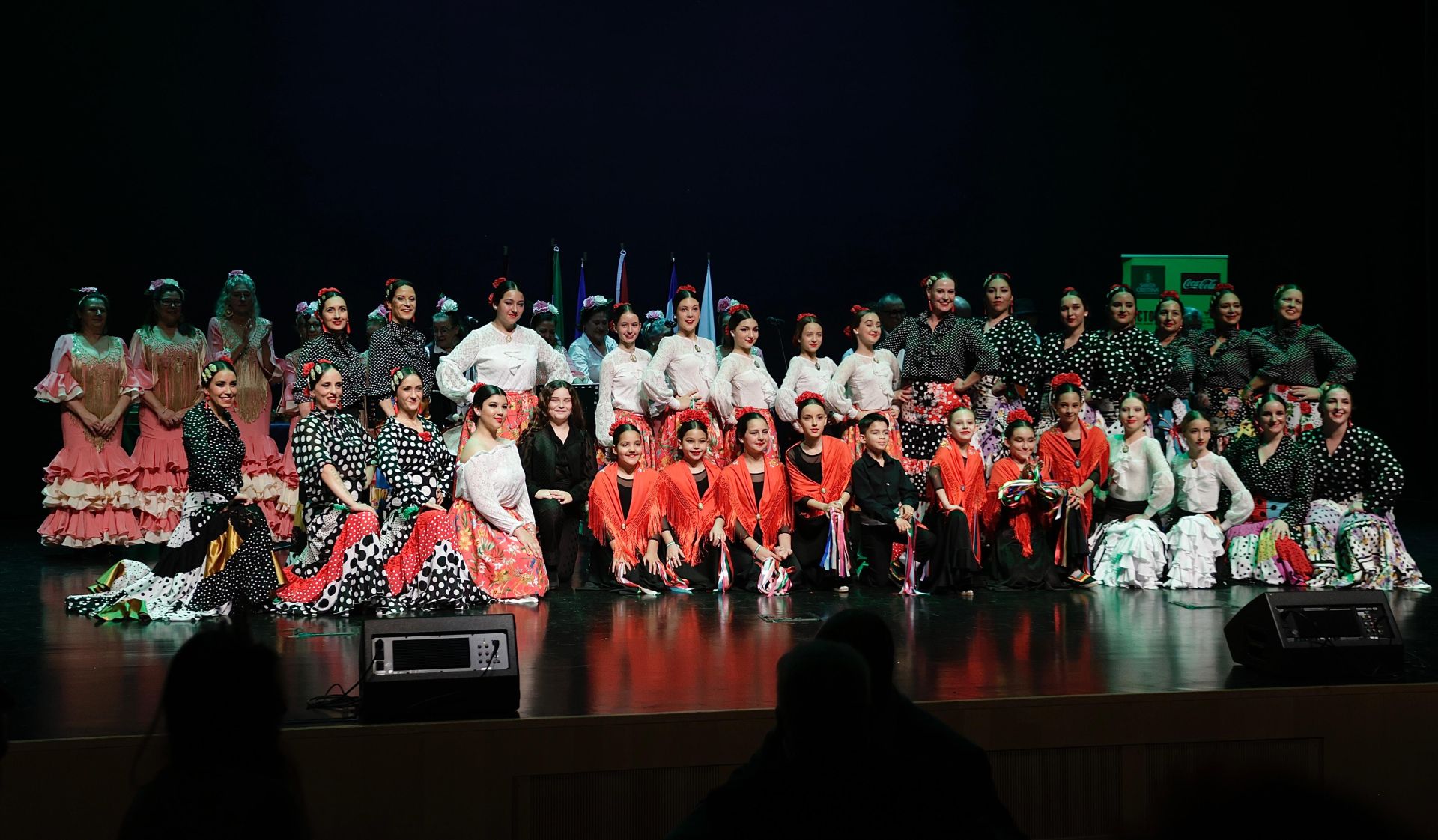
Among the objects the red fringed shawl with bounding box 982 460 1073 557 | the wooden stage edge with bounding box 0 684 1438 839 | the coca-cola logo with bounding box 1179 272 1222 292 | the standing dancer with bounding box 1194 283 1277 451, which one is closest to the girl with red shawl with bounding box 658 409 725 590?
the red fringed shawl with bounding box 982 460 1073 557

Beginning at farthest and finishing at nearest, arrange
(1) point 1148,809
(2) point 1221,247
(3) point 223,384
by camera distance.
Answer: (2) point 1221,247 < (3) point 223,384 < (1) point 1148,809

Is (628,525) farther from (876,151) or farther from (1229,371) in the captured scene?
(876,151)

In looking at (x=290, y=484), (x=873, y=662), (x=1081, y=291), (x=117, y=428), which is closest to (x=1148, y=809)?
(x=873, y=662)

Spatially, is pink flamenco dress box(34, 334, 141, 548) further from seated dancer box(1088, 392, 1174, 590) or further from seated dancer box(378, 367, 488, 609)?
seated dancer box(1088, 392, 1174, 590)

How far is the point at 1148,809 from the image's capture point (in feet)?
11.1

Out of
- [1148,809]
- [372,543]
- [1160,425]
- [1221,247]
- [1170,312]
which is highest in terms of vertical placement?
[1221,247]

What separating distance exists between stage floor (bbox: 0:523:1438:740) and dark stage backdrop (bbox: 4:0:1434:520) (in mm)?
4056

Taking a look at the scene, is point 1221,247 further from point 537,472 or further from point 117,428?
point 117,428

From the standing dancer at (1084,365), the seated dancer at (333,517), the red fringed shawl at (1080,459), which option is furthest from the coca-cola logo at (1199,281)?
the seated dancer at (333,517)

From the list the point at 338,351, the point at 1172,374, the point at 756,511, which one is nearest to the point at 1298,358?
the point at 1172,374

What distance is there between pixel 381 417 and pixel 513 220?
2.29m

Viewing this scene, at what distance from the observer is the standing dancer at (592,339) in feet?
27.7

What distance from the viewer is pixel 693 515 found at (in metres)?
6.37

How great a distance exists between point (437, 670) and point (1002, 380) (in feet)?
14.9
